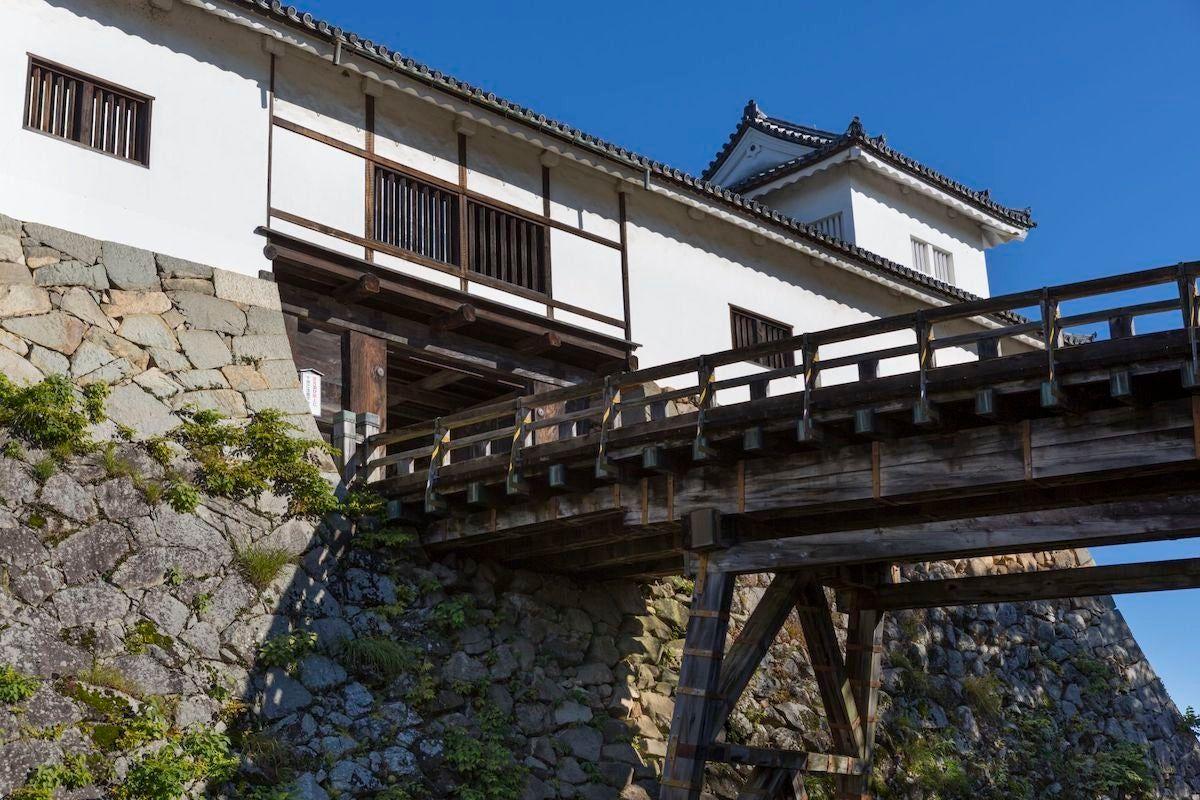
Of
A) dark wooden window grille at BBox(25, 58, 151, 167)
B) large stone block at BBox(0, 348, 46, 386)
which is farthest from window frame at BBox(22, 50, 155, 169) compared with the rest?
large stone block at BBox(0, 348, 46, 386)

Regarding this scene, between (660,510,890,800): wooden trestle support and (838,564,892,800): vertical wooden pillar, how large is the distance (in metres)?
0.01

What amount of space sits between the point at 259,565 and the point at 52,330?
3811mm

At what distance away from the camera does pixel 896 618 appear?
73.4 feet

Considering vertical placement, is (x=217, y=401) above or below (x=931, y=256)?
below

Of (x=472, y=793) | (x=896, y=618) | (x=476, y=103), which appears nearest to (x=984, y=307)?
(x=472, y=793)

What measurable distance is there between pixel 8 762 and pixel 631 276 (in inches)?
501

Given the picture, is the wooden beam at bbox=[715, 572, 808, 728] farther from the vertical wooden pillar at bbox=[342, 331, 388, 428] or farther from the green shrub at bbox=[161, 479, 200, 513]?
the green shrub at bbox=[161, 479, 200, 513]

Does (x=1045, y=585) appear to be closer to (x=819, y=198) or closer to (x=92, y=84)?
(x=92, y=84)

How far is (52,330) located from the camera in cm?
1568

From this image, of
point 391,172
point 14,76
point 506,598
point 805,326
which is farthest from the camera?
point 805,326

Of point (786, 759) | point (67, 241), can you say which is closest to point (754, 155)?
point (67, 241)

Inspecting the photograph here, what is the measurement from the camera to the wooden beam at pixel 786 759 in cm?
1409

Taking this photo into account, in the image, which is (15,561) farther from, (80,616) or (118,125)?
(118,125)

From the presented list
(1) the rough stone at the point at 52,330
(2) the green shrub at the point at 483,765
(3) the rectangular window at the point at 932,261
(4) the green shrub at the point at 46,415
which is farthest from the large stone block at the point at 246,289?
(3) the rectangular window at the point at 932,261
